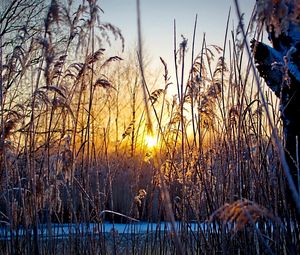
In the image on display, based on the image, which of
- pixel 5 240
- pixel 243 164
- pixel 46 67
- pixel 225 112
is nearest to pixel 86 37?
pixel 46 67

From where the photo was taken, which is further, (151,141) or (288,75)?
(288,75)

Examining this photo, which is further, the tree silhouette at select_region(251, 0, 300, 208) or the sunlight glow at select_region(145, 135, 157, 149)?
the tree silhouette at select_region(251, 0, 300, 208)

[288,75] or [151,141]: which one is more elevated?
[288,75]

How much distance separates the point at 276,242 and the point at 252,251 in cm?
13

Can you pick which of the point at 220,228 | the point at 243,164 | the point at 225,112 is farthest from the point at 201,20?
the point at 220,228

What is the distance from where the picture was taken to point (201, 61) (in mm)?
2352

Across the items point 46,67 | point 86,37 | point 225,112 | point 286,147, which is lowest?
point 286,147

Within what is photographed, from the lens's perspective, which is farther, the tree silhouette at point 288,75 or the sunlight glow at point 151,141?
the tree silhouette at point 288,75

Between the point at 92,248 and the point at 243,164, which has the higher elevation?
the point at 243,164

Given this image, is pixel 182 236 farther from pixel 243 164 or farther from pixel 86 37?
pixel 86 37

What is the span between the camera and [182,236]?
240 cm

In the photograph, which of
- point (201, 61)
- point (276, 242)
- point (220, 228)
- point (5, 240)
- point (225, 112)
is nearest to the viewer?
point (276, 242)

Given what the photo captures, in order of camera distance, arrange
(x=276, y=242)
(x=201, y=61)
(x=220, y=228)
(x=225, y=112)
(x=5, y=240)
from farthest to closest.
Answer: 1. (x=5, y=240)
2. (x=201, y=61)
3. (x=225, y=112)
4. (x=220, y=228)
5. (x=276, y=242)

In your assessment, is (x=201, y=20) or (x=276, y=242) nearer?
(x=276, y=242)
